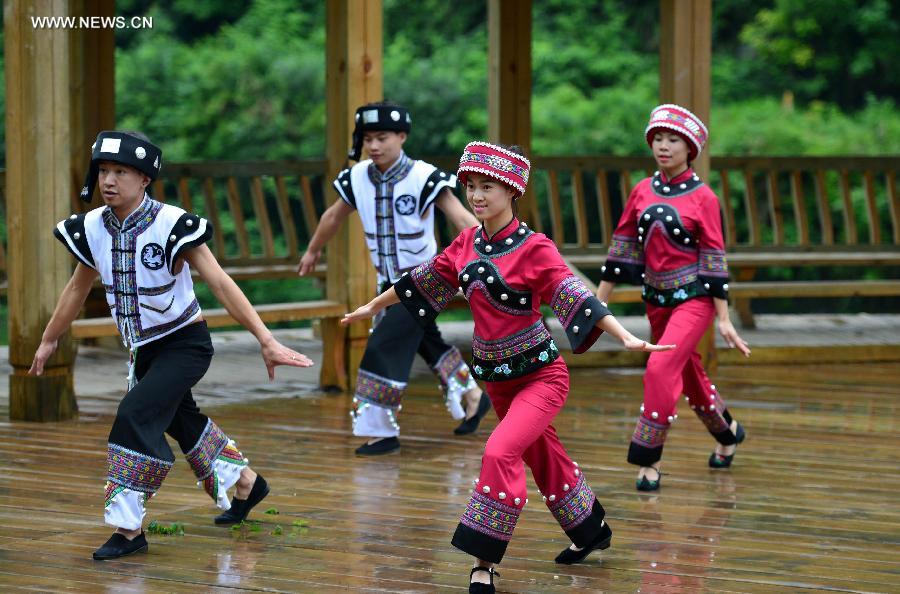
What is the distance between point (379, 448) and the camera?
23.7 ft

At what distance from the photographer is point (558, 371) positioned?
4957mm

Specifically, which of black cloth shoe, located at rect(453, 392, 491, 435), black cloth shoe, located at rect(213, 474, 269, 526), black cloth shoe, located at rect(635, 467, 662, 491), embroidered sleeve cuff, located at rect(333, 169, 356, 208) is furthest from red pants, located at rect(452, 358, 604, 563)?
black cloth shoe, located at rect(453, 392, 491, 435)

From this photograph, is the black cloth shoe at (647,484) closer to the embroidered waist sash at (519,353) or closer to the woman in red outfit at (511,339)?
the woman in red outfit at (511,339)

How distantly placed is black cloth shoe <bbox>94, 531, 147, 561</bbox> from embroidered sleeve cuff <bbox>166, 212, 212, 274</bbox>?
97 centimetres

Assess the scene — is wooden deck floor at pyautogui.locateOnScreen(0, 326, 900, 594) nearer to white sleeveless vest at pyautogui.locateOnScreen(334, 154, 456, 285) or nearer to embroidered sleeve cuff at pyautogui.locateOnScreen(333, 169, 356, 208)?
white sleeveless vest at pyautogui.locateOnScreen(334, 154, 456, 285)

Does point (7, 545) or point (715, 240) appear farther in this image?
point (715, 240)

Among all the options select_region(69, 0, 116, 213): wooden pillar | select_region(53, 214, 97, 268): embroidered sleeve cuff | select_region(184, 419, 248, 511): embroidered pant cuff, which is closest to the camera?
select_region(53, 214, 97, 268): embroidered sleeve cuff

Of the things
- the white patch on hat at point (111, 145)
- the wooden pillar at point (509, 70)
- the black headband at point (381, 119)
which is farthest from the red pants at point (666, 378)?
the wooden pillar at point (509, 70)

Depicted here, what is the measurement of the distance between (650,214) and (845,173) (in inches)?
238

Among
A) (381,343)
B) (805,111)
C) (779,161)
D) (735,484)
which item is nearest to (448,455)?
(381,343)

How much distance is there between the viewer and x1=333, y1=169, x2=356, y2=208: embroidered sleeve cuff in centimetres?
747

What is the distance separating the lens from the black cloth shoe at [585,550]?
16.8 feet

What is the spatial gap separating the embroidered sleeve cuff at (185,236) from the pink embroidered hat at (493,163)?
95 cm

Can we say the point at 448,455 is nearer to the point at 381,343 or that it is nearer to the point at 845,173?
the point at 381,343
